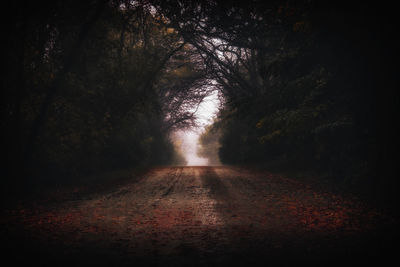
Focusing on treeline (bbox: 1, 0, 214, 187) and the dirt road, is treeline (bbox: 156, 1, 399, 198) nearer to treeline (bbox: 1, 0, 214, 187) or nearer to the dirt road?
the dirt road

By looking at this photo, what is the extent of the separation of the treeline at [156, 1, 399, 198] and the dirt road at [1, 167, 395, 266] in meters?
2.25

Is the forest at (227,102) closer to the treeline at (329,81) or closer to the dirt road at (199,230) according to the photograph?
the treeline at (329,81)

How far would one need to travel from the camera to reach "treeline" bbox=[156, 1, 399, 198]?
6273 mm

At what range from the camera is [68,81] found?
399 inches

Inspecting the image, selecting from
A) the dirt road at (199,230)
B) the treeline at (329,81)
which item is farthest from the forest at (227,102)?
the dirt road at (199,230)

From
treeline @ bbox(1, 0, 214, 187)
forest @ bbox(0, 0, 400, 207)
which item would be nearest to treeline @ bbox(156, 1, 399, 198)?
forest @ bbox(0, 0, 400, 207)

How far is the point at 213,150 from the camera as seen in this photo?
57344mm

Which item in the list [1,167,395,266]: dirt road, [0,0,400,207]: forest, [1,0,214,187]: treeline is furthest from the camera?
[1,0,214,187]: treeline

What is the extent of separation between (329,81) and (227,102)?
3.94 m

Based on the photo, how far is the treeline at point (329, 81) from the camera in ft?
20.6

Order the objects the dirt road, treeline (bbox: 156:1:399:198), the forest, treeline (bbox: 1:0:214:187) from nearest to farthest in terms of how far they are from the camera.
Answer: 1. the dirt road
2. treeline (bbox: 156:1:399:198)
3. the forest
4. treeline (bbox: 1:0:214:187)

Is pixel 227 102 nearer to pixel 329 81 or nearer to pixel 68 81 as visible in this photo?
pixel 329 81

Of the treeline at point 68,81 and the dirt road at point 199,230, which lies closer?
the dirt road at point 199,230

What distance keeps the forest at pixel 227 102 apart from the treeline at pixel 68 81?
0.15ft
